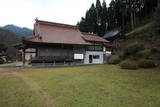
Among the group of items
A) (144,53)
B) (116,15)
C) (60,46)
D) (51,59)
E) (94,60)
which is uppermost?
(116,15)

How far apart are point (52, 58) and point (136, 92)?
1461 centimetres

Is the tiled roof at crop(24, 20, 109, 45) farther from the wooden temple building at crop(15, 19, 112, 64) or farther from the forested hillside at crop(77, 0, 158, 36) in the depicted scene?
the forested hillside at crop(77, 0, 158, 36)

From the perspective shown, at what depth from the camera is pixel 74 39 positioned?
73.4 feet

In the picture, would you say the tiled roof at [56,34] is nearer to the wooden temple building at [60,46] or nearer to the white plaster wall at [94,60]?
the wooden temple building at [60,46]

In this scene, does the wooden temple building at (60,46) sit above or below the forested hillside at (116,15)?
below

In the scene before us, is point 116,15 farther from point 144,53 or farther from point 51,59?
point 51,59

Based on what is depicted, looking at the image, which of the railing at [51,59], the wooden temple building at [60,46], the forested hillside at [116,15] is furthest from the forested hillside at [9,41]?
the railing at [51,59]

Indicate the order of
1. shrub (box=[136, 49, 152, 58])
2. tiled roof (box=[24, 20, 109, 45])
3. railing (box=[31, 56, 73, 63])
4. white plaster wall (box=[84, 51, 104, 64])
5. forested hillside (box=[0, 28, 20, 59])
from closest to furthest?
shrub (box=[136, 49, 152, 58]) < railing (box=[31, 56, 73, 63]) < tiled roof (box=[24, 20, 109, 45]) < white plaster wall (box=[84, 51, 104, 64]) < forested hillside (box=[0, 28, 20, 59])

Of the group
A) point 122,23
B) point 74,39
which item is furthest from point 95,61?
point 122,23

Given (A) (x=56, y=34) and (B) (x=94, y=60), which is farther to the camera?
(B) (x=94, y=60)

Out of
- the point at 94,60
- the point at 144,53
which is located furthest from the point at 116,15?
the point at 144,53

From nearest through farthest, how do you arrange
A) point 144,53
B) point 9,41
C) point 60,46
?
point 144,53
point 60,46
point 9,41

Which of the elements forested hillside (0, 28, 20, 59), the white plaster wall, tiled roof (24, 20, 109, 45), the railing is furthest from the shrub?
forested hillside (0, 28, 20, 59)

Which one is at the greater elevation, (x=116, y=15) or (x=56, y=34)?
(x=116, y=15)
